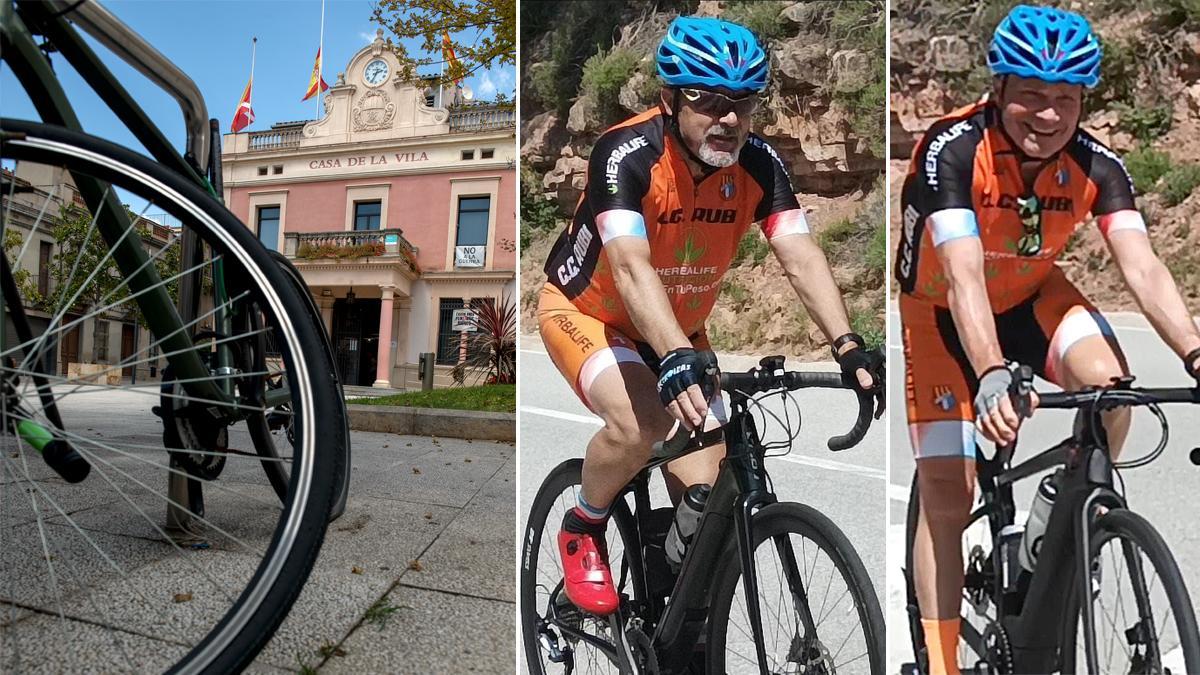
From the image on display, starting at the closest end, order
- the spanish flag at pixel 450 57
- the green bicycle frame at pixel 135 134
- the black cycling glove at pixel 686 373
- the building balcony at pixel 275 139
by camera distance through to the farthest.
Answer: the green bicycle frame at pixel 135 134 → the black cycling glove at pixel 686 373 → the building balcony at pixel 275 139 → the spanish flag at pixel 450 57

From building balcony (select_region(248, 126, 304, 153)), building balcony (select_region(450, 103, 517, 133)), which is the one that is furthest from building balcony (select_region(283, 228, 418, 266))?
building balcony (select_region(450, 103, 517, 133))

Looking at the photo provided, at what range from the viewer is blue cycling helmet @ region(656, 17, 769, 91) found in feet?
4.90

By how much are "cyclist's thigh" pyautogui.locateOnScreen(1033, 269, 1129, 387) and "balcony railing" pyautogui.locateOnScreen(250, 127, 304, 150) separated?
1711 millimetres

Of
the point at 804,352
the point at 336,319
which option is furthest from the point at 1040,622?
the point at 336,319

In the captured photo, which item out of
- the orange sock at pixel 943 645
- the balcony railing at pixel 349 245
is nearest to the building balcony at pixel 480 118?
the balcony railing at pixel 349 245

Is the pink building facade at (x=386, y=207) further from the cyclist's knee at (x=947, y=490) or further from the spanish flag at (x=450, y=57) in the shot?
the cyclist's knee at (x=947, y=490)

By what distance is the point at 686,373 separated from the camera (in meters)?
1.40

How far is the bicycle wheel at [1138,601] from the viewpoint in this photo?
4.25 feet

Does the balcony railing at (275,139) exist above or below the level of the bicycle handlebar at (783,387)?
Answer: above

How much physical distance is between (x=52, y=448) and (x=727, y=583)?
110 centimetres

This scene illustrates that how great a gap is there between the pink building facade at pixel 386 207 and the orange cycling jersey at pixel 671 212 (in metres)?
0.40

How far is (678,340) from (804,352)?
26cm

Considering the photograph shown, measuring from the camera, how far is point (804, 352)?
150 cm

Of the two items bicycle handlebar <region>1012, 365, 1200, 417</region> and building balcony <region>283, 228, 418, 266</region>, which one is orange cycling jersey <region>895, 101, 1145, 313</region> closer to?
bicycle handlebar <region>1012, 365, 1200, 417</region>
